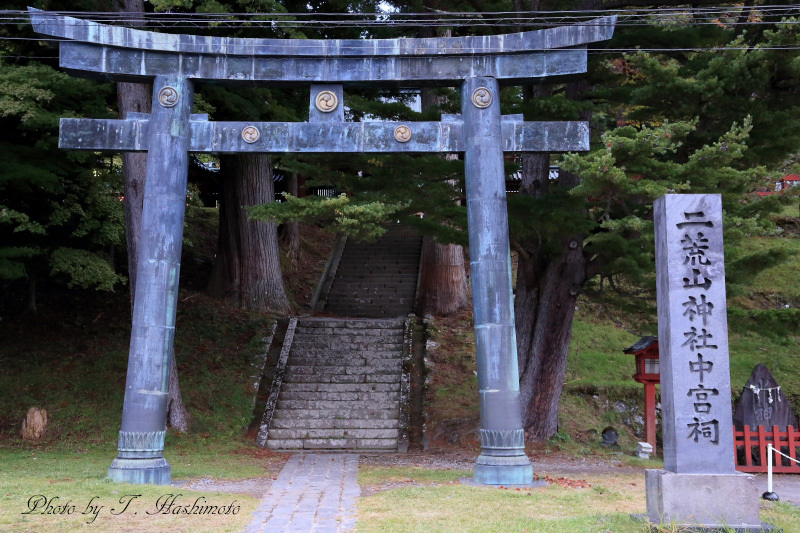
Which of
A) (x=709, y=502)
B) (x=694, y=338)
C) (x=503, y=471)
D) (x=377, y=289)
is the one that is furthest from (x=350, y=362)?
(x=709, y=502)

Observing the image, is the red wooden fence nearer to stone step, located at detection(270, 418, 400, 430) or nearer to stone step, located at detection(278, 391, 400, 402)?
stone step, located at detection(270, 418, 400, 430)

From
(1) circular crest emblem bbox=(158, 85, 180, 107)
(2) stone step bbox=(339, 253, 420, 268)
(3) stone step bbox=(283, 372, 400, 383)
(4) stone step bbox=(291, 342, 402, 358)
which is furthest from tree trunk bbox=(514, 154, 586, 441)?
(2) stone step bbox=(339, 253, 420, 268)

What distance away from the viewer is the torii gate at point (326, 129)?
391 inches

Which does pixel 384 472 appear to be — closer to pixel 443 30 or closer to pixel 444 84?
pixel 444 84

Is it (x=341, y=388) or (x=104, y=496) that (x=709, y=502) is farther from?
(x=341, y=388)

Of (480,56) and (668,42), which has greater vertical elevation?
(668,42)

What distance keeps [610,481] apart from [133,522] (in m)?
6.18

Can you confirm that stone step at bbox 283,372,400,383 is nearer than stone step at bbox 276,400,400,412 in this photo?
No

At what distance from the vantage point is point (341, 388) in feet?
50.9

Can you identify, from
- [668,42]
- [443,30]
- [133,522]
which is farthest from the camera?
[443,30]

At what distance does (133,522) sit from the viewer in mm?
7184

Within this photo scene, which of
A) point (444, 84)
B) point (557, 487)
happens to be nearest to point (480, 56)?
point (444, 84)

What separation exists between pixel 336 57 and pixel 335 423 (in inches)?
273

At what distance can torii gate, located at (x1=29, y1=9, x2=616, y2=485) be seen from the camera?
9930 millimetres
